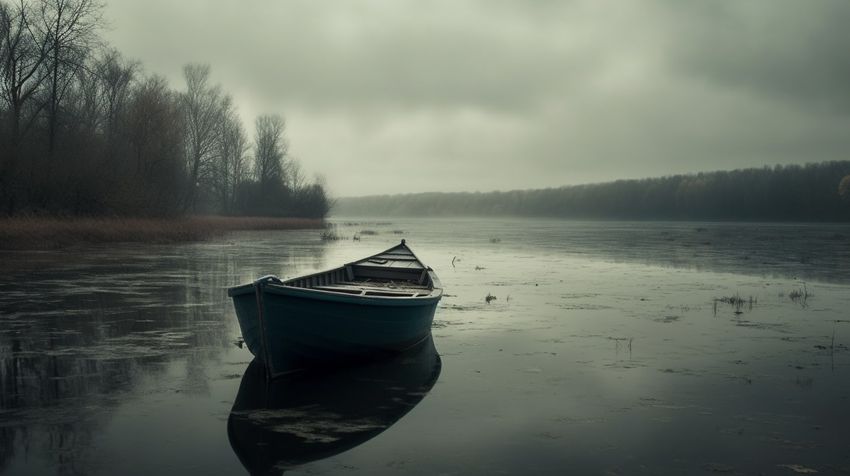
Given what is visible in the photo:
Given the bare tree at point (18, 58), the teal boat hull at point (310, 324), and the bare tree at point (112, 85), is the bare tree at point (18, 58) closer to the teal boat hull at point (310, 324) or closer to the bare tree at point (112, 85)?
the bare tree at point (112, 85)

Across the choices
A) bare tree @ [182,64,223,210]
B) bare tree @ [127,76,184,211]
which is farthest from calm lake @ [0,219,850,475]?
bare tree @ [182,64,223,210]

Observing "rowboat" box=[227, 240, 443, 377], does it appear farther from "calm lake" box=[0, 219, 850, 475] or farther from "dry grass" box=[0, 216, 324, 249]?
"dry grass" box=[0, 216, 324, 249]

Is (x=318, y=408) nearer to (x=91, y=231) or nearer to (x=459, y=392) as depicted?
(x=459, y=392)

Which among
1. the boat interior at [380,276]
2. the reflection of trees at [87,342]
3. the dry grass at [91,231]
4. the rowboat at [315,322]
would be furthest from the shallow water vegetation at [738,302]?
the dry grass at [91,231]

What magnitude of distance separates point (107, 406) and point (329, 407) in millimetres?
2310

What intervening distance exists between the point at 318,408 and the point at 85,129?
3415cm

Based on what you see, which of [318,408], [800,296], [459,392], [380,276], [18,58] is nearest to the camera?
[318,408]

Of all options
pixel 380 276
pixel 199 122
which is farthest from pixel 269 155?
pixel 380 276

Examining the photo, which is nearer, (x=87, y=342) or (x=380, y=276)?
(x=87, y=342)

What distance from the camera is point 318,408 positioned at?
22.2 ft

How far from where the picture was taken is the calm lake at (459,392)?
5469mm

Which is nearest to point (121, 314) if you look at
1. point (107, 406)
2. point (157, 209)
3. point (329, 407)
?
point (107, 406)

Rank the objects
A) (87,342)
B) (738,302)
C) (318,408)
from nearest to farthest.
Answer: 1. (318,408)
2. (87,342)
3. (738,302)

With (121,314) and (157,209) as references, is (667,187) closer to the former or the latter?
(157,209)
